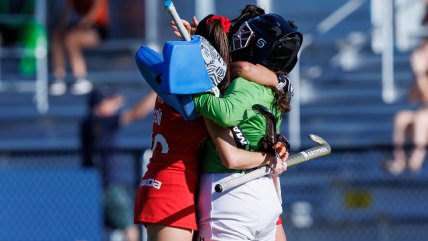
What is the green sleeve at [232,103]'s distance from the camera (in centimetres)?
425

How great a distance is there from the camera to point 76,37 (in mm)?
12094

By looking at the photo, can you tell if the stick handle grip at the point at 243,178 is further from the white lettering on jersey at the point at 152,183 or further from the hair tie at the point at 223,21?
the hair tie at the point at 223,21

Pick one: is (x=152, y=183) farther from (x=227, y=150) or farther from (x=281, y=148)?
(x=281, y=148)

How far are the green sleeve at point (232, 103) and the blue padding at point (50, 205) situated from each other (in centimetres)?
440

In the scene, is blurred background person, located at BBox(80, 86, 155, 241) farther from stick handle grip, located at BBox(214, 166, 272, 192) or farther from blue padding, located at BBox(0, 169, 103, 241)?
stick handle grip, located at BBox(214, 166, 272, 192)

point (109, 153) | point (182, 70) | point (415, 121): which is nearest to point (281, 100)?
point (182, 70)

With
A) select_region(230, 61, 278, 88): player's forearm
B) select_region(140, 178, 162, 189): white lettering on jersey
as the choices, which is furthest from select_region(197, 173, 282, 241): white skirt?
select_region(230, 61, 278, 88): player's forearm

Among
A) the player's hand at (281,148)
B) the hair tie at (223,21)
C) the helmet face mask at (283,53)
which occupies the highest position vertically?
the hair tie at (223,21)

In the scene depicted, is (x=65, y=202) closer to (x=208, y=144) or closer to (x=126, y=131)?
(x=126, y=131)

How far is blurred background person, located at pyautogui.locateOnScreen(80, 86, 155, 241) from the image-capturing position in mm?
9109

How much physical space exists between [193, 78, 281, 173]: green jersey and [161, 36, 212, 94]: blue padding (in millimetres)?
80

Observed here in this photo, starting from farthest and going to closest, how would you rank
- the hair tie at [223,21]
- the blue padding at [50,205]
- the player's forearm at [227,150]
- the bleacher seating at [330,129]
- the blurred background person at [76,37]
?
1. the blurred background person at [76,37]
2. the bleacher seating at [330,129]
3. the blue padding at [50,205]
4. the hair tie at [223,21]
5. the player's forearm at [227,150]

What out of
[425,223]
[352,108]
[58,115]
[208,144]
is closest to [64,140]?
[58,115]

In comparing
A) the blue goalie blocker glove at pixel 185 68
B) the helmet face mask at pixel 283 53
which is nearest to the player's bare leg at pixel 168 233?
the blue goalie blocker glove at pixel 185 68
